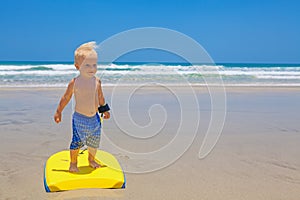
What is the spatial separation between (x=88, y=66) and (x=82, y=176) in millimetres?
980

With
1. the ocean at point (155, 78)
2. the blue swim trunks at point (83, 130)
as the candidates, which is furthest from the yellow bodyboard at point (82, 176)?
the ocean at point (155, 78)

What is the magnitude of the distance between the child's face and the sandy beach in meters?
1.04

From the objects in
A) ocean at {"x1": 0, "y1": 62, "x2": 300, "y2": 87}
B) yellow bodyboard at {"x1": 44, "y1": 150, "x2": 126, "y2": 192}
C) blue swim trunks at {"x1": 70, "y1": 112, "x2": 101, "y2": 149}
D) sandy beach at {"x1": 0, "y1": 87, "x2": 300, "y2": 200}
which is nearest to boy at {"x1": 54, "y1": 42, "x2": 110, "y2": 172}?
blue swim trunks at {"x1": 70, "y1": 112, "x2": 101, "y2": 149}

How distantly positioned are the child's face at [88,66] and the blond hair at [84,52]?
0.03 meters

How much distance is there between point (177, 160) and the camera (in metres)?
3.79

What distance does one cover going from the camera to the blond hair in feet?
10.0

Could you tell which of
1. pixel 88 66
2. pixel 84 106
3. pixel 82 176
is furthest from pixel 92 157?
pixel 88 66

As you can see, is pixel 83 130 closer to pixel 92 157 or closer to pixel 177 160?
pixel 92 157

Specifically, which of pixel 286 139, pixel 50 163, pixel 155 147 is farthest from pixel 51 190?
pixel 286 139

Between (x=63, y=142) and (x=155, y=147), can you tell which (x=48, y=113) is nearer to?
(x=63, y=142)

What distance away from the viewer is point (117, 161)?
3.56 meters

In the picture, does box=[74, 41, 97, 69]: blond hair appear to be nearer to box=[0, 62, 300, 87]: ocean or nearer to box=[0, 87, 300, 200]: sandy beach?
box=[0, 87, 300, 200]: sandy beach

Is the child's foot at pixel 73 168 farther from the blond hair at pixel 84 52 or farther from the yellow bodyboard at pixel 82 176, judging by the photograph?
the blond hair at pixel 84 52

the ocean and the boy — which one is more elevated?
the boy
